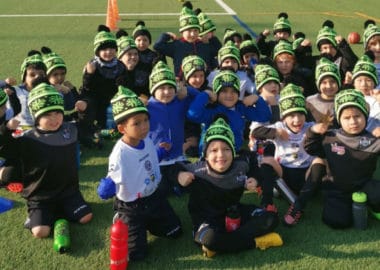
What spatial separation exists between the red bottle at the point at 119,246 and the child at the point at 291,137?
216 cm

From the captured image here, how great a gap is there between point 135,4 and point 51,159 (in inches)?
675

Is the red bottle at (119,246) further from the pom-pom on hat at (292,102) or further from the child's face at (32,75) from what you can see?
the child's face at (32,75)

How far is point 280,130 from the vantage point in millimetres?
5648

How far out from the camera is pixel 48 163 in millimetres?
5086

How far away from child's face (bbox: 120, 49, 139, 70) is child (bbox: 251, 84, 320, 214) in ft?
10.8

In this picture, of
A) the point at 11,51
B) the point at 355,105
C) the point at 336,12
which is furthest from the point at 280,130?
the point at 336,12

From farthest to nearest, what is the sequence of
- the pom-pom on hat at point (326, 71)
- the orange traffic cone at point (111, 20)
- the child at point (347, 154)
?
the orange traffic cone at point (111, 20)
the pom-pom on hat at point (326, 71)
the child at point (347, 154)

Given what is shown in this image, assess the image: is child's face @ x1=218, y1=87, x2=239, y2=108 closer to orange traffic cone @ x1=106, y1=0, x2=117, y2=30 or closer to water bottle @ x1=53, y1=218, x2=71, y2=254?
water bottle @ x1=53, y1=218, x2=71, y2=254

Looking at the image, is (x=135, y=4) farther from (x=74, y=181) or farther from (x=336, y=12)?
(x=74, y=181)

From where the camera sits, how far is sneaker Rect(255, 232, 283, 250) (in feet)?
15.5

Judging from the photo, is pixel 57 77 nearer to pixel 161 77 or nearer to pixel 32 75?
pixel 32 75

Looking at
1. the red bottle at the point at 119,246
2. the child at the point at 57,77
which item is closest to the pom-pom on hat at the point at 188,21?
the child at the point at 57,77

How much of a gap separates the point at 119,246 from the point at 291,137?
2.65 metres

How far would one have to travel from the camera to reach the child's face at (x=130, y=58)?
8.17 meters
